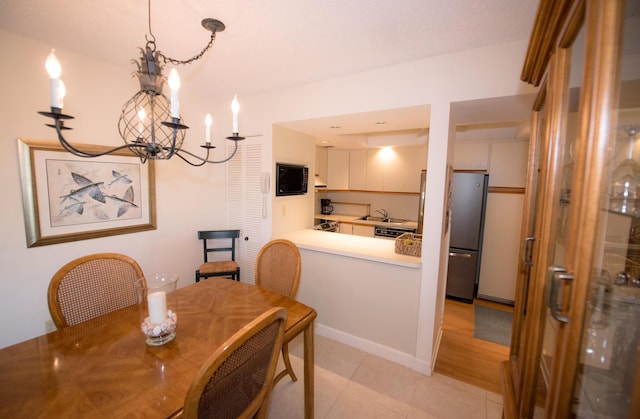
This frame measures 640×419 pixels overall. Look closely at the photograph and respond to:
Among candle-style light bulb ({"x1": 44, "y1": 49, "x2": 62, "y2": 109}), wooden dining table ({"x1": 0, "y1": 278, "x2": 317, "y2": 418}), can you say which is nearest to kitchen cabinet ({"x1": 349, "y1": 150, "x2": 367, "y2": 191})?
wooden dining table ({"x1": 0, "y1": 278, "x2": 317, "y2": 418})

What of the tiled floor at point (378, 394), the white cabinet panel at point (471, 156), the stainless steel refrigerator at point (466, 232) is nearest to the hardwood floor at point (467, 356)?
the tiled floor at point (378, 394)

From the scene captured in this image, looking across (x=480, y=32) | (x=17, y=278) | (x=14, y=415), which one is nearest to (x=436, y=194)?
(x=480, y=32)

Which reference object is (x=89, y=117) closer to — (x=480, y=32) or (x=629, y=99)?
(x=480, y=32)

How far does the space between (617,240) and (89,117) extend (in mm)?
3040

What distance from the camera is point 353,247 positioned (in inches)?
96.4

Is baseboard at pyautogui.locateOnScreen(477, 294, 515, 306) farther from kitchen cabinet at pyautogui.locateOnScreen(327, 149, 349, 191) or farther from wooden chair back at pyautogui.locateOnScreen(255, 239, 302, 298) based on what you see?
wooden chair back at pyautogui.locateOnScreen(255, 239, 302, 298)

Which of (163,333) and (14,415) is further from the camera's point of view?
(163,333)

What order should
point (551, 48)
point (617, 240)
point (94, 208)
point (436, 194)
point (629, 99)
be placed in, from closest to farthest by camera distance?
point (629, 99), point (617, 240), point (551, 48), point (436, 194), point (94, 208)

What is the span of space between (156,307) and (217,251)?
1886 millimetres

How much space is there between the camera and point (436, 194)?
1.93m

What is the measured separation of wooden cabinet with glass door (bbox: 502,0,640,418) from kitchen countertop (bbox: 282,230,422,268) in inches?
49.0

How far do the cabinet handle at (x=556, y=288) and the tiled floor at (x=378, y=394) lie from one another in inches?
58.4

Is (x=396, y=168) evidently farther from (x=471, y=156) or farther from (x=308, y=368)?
(x=308, y=368)

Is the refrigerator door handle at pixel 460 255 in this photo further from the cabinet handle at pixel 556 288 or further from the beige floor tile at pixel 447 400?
the cabinet handle at pixel 556 288
